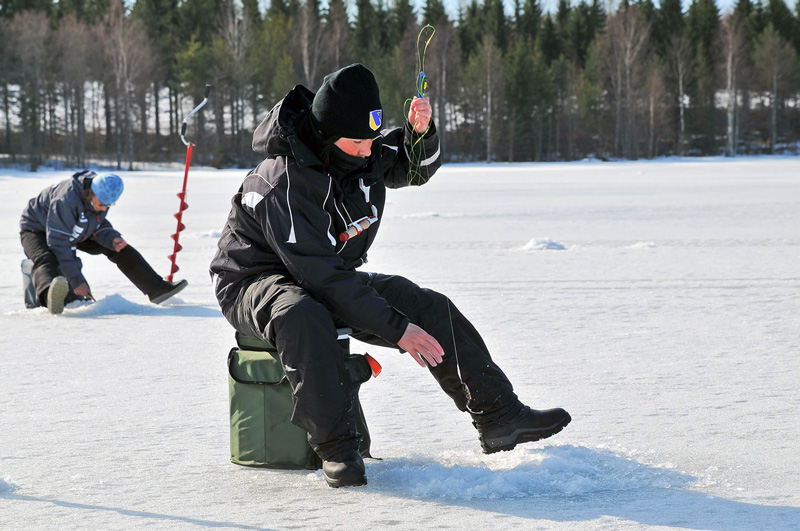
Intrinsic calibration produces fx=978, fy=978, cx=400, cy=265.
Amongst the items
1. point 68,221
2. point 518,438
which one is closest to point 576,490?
point 518,438

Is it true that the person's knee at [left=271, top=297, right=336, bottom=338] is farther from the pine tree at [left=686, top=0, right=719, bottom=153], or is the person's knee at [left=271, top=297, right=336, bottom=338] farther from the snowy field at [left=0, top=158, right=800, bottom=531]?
the pine tree at [left=686, top=0, right=719, bottom=153]

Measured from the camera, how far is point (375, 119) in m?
3.08

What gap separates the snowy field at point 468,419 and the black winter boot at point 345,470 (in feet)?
0.11

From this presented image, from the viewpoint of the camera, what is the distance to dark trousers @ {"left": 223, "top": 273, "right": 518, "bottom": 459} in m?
2.88

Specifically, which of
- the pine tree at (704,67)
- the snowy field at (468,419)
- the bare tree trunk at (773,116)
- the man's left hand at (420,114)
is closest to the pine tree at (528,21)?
the pine tree at (704,67)

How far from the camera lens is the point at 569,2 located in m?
74.9

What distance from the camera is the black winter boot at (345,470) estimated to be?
9.54ft

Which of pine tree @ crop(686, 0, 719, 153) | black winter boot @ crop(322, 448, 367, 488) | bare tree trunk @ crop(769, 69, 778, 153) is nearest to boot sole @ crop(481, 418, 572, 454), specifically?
black winter boot @ crop(322, 448, 367, 488)

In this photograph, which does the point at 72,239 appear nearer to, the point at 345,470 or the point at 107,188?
the point at 107,188

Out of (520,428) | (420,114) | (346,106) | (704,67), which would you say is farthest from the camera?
(704,67)

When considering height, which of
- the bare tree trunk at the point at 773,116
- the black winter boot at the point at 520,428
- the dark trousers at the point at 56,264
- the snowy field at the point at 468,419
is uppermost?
the bare tree trunk at the point at 773,116

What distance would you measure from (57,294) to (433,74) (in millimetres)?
53355

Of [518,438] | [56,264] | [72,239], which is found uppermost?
[72,239]

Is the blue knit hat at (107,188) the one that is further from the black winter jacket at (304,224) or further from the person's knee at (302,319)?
the person's knee at (302,319)
